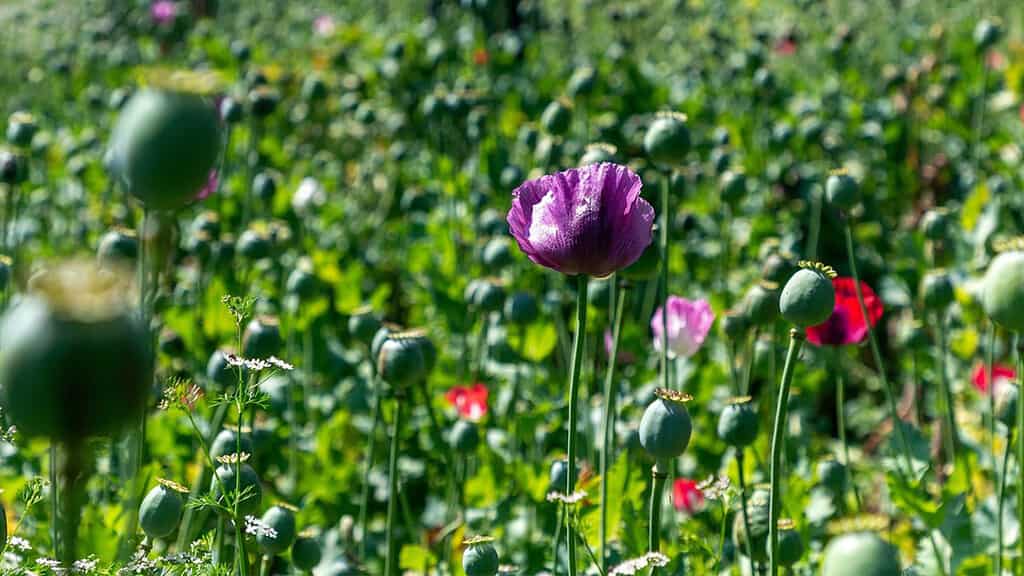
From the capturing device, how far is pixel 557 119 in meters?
2.64

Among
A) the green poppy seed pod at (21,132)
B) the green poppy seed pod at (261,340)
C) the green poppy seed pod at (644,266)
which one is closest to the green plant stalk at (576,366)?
the green poppy seed pod at (644,266)

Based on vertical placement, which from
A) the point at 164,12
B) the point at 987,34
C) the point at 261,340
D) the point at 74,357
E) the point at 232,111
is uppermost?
the point at 164,12

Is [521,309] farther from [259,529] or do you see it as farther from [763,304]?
[259,529]

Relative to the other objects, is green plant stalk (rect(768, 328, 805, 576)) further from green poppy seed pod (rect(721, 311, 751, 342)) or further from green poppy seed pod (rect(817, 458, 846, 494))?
green poppy seed pod (rect(721, 311, 751, 342))

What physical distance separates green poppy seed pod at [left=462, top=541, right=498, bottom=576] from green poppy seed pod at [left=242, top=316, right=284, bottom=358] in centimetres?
51

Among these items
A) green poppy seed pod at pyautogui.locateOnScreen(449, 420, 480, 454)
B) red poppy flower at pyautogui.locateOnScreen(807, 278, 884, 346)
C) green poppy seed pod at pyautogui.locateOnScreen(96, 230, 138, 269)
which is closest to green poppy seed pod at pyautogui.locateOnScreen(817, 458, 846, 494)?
red poppy flower at pyautogui.locateOnScreen(807, 278, 884, 346)

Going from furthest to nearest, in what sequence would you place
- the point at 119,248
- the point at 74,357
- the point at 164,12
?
1. the point at 164,12
2. the point at 119,248
3. the point at 74,357

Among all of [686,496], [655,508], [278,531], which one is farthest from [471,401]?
[655,508]

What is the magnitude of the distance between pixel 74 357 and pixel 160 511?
29.3 inches

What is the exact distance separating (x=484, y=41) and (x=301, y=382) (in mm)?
2396

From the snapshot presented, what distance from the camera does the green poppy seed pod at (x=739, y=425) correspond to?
157 cm

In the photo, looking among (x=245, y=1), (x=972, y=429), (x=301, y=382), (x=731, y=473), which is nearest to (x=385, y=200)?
(x=301, y=382)

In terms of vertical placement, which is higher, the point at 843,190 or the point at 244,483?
the point at 843,190

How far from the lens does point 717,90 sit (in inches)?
201
